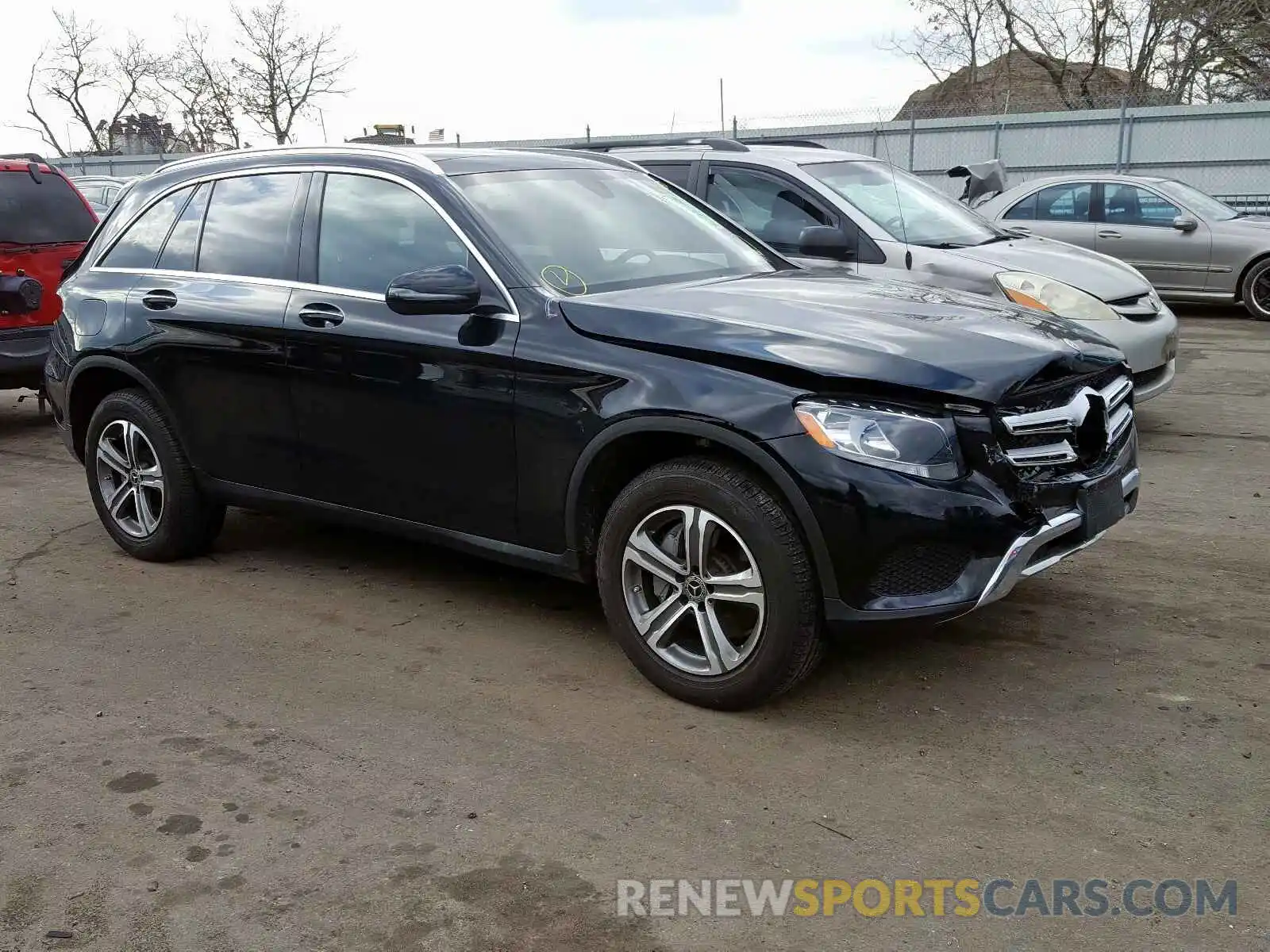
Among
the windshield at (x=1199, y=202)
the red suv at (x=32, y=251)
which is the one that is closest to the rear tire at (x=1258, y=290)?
the windshield at (x=1199, y=202)

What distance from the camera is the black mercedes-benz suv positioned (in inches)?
145

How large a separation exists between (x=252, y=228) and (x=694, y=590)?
103 inches

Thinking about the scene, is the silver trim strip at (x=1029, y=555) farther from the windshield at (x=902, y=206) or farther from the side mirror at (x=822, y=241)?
the windshield at (x=902, y=206)

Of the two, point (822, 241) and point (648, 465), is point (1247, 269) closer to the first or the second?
point (822, 241)

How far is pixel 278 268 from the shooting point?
513 centimetres

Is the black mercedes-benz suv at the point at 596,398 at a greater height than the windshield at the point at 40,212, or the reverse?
the windshield at the point at 40,212

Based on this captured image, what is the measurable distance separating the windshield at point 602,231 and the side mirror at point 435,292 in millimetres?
266

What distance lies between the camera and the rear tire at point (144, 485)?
559 centimetres

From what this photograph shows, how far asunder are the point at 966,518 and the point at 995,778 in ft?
2.39

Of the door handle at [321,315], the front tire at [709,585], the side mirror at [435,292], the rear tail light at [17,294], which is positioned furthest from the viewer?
the rear tail light at [17,294]

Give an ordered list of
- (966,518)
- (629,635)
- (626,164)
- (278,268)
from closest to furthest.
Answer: (966,518)
(629,635)
(278,268)
(626,164)

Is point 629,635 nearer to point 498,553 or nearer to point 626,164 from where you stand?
point 498,553

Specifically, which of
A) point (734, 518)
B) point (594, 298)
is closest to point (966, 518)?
point (734, 518)

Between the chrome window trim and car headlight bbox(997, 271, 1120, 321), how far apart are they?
4.09m
